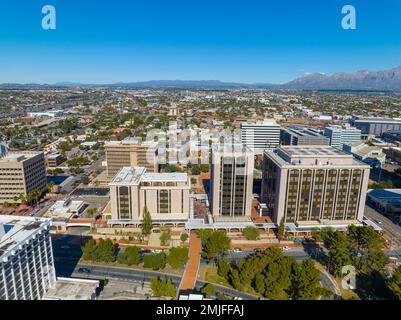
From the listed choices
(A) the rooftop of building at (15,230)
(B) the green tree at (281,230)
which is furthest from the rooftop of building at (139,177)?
(A) the rooftop of building at (15,230)

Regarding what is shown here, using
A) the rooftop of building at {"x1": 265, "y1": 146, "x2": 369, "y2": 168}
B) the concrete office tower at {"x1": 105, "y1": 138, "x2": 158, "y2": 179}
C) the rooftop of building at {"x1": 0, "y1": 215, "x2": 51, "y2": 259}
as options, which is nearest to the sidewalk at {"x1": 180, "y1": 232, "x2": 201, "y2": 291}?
the rooftop of building at {"x1": 0, "y1": 215, "x2": 51, "y2": 259}

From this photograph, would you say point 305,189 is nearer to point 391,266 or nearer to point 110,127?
point 391,266

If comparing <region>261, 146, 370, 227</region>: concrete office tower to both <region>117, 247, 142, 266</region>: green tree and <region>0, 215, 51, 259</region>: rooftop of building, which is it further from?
<region>0, 215, 51, 259</region>: rooftop of building

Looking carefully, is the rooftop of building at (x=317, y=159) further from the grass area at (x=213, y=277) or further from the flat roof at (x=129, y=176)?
the flat roof at (x=129, y=176)

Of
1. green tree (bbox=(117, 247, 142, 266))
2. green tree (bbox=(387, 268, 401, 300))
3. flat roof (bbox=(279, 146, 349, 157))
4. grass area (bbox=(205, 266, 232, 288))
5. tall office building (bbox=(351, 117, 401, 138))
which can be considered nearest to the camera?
green tree (bbox=(387, 268, 401, 300))

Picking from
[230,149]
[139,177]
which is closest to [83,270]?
[139,177]
